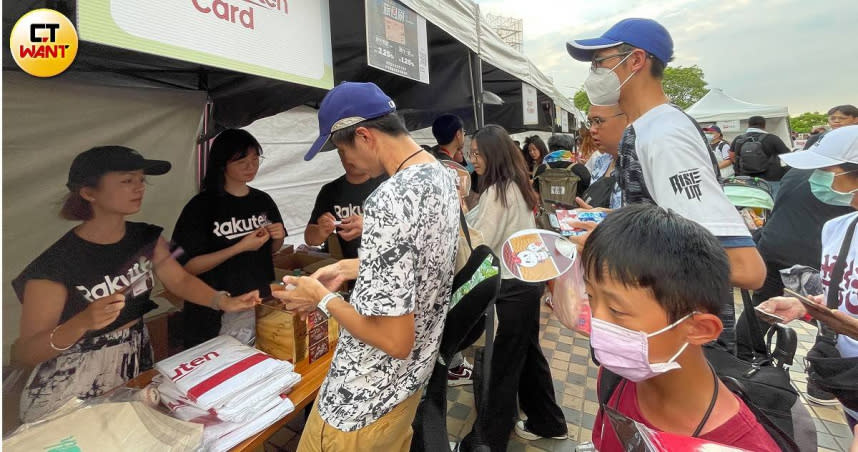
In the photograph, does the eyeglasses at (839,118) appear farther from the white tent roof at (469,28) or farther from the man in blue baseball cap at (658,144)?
the man in blue baseball cap at (658,144)

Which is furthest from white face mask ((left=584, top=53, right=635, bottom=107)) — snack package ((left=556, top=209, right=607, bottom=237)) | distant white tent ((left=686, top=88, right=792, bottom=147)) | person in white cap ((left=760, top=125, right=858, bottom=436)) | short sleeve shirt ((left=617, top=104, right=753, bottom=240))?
distant white tent ((left=686, top=88, right=792, bottom=147))

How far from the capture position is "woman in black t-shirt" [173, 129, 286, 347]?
76.2 inches

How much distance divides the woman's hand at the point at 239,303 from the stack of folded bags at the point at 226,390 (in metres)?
0.19

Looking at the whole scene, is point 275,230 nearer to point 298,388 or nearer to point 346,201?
point 346,201

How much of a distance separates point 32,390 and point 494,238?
215 centimetres

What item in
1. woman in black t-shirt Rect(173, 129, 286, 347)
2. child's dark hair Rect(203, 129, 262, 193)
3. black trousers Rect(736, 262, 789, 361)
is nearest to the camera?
black trousers Rect(736, 262, 789, 361)

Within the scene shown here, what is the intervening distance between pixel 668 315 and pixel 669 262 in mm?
127

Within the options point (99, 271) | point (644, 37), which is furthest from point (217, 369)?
point (644, 37)

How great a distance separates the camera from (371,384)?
1.22 meters

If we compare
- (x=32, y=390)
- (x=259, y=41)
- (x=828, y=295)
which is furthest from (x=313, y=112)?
(x=828, y=295)

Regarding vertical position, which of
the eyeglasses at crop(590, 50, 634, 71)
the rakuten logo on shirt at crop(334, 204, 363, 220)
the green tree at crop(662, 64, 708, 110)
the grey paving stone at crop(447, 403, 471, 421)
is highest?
the green tree at crop(662, 64, 708, 110)

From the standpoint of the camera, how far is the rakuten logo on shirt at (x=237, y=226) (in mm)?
2018

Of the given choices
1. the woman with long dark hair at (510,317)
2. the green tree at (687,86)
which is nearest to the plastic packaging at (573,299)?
the woman with long dark hair at (510,317)

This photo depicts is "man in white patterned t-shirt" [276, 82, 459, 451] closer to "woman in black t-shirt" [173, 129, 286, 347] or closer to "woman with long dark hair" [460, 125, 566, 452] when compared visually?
"woman in black t-shirt" [173, 129, 286, 347]
